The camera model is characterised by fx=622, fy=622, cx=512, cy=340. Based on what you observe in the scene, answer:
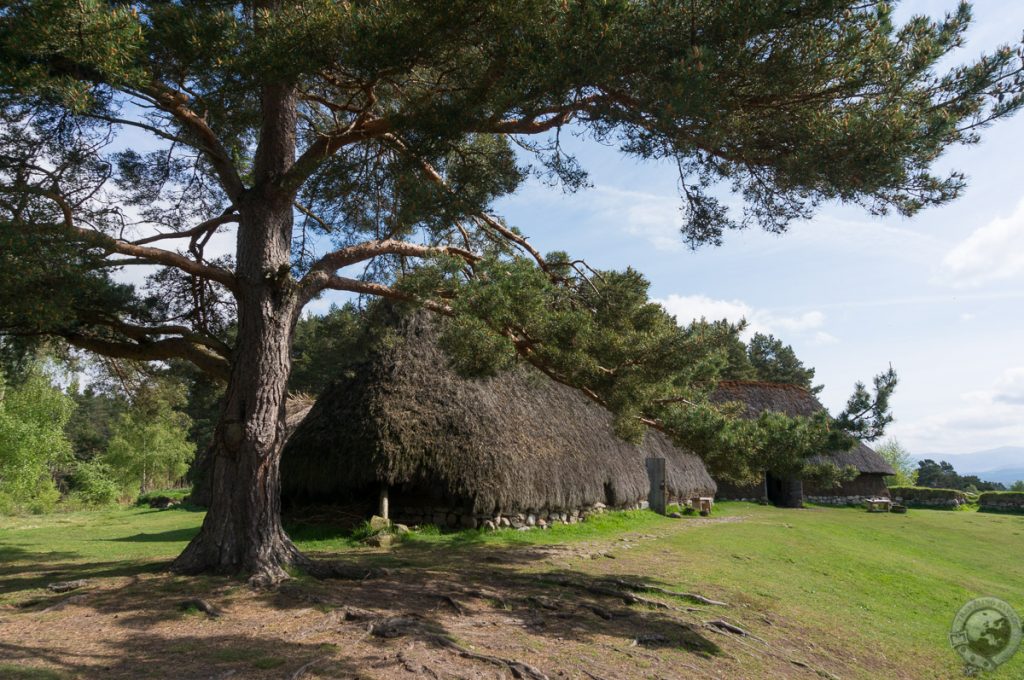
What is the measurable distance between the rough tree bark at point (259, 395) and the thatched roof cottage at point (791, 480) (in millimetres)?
21028

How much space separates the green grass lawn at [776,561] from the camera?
7129 millimetres

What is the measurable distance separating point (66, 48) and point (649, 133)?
5040 mm

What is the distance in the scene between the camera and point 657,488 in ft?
61.2

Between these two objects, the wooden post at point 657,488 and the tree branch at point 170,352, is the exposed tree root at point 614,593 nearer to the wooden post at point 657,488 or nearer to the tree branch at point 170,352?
the tree branch at point 170,352

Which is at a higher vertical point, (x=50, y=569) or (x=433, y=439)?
(x=433, y=439)

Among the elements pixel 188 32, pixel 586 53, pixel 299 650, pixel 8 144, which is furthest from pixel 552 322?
pixel 8 144

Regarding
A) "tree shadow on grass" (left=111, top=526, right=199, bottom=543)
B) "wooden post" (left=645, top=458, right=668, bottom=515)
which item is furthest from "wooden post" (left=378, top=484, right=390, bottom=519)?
"wooden post" (left=645, top=458, right=668, bottom=515)

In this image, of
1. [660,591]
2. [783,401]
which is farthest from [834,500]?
[660,591]

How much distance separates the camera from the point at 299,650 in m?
4.48

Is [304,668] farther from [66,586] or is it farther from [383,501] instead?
[383,501]

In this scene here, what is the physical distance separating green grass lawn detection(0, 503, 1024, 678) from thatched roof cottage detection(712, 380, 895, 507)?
7577mm

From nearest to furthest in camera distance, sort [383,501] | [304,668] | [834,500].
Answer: [304,668] < [383,501] < [834,500]
